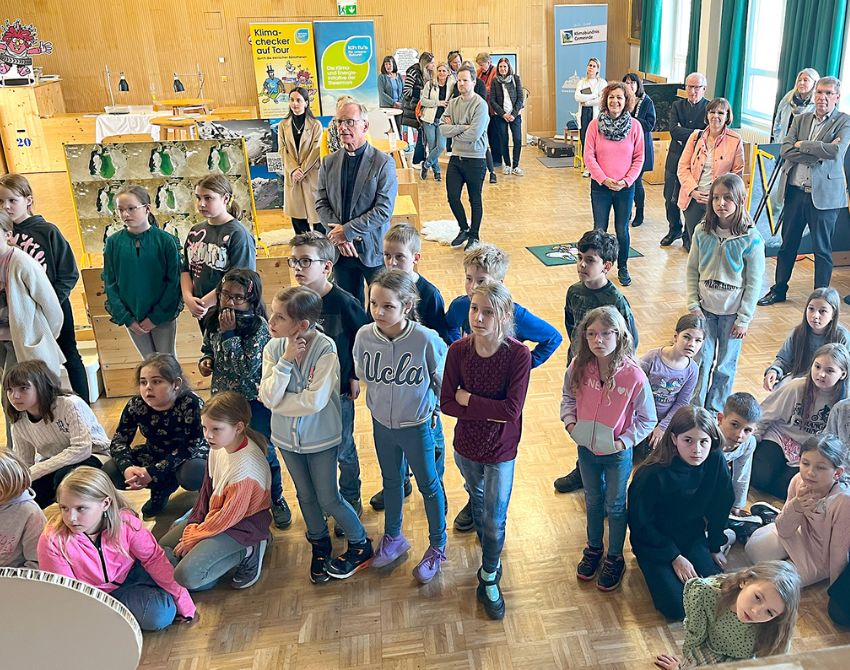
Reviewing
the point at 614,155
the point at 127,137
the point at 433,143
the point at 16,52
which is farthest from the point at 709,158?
the point at 16,52

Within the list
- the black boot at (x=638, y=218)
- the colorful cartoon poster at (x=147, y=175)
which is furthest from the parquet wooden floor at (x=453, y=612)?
the black boot at (x=638, y=218)

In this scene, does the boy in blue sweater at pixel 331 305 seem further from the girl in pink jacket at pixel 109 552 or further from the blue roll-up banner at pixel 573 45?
the blue roll-up banner at pixel 573 45

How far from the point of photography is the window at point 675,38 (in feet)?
34.6

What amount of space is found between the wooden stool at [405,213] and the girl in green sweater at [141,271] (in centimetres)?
211

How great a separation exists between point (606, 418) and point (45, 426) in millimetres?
2278

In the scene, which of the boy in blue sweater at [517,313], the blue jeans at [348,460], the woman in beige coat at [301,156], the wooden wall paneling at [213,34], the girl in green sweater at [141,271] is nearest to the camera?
the boy in blue sweater at [517,313]

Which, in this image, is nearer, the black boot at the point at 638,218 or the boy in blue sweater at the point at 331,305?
the boy in blue sweater at the point at 331,305

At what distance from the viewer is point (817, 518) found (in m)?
2.56

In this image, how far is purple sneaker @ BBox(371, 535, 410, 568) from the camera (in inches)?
112

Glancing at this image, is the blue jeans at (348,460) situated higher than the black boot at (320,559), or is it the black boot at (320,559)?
the blue jeans at (348,460)

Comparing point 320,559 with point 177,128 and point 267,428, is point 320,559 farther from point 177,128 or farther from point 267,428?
point 177,128

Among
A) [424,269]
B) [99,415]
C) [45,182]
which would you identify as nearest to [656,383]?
[99,415]

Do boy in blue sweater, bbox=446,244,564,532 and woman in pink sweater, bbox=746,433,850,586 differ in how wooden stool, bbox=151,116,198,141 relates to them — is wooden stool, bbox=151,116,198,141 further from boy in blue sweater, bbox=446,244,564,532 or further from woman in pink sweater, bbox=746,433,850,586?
woman in pink sweater, bbox=746,433,850,586

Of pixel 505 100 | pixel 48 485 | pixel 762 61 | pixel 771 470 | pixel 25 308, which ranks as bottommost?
pixel 771 470
